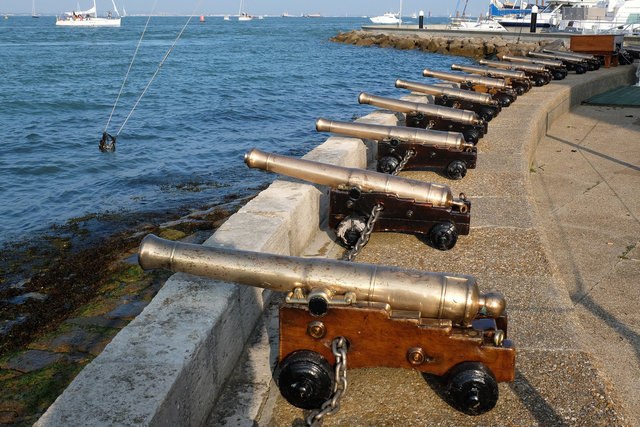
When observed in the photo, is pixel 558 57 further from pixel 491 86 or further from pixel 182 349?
pixel 182 349

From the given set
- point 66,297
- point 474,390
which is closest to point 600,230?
point 474,390

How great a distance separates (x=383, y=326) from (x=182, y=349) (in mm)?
966

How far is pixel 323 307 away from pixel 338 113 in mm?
19989

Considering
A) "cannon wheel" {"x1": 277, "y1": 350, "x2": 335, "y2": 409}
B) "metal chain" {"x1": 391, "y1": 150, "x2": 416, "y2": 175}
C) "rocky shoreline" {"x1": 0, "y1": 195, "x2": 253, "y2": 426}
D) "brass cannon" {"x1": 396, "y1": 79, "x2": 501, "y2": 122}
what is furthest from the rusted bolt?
"brass cannon" {"x1": 396, "y1": 79, "x2": 501, "y2": 122}

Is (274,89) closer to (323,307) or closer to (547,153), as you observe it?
(547,153)

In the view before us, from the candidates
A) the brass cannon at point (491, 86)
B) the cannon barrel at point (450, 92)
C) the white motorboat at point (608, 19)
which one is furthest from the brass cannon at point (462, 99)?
the white motorboat at point (608, 19)

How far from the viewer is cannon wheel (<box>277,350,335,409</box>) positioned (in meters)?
2.84

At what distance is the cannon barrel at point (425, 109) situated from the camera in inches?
307

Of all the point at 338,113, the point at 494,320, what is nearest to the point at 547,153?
the point at 494,320

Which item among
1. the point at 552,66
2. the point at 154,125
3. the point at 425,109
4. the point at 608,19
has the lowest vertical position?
the point at 154,125

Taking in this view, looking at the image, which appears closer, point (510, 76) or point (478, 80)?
point (478, 80)

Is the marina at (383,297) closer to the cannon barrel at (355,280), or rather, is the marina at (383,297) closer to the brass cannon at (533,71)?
the cannon barrel at (355,280)

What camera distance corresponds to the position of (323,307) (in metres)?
2.83

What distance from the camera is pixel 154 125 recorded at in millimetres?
20406
